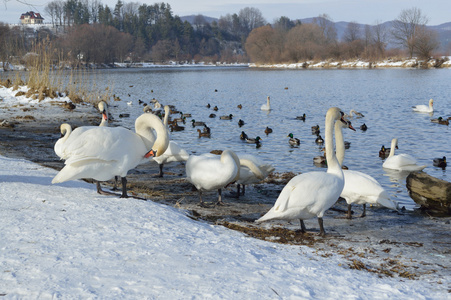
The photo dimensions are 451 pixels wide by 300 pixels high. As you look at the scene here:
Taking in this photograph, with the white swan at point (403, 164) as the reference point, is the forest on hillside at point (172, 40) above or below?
above

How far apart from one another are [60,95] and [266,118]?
980 cm

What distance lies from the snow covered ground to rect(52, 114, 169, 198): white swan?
1.84 feet

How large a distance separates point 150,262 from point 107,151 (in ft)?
8.07

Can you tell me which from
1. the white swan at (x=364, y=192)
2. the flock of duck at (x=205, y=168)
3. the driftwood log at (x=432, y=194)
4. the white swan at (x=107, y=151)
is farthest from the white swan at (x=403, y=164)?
the white swan at (x=107, y=151)

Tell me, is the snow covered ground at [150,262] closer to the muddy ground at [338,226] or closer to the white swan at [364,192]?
the muddy ground at [338,226]

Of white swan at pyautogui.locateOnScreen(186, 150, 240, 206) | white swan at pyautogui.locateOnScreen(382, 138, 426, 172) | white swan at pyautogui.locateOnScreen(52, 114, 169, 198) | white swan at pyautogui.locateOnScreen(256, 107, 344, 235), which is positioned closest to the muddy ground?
white swan at pyautogui.locateOnScreen(256, 107, 344, 235)

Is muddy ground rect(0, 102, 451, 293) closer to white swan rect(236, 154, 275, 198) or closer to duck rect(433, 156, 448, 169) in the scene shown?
white swan rect(236, 154, 275, 198)

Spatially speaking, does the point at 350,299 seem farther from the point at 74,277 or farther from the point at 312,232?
the point at 312,232

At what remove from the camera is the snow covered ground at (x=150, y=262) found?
3.15 metres

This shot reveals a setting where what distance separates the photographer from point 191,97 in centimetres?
3669

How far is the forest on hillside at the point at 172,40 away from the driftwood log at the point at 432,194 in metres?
15.3

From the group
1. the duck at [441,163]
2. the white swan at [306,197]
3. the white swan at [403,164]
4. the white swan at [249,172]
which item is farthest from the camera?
the duck at [441,163]

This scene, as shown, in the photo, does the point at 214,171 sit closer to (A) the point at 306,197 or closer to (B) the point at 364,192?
(A) the point at 306,197

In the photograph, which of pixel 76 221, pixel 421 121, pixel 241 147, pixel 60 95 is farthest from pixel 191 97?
pixel 76 221
